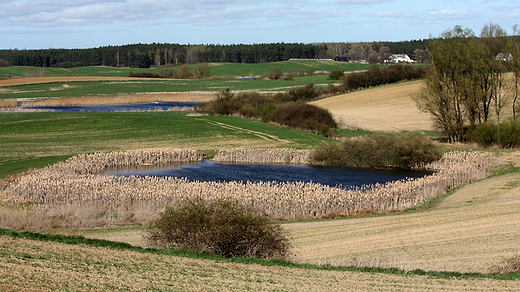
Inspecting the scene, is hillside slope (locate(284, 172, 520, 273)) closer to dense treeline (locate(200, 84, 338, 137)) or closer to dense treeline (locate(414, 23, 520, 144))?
dense treeline (locate(414, 23, 520, 144))

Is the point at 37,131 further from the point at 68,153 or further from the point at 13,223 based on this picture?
the point at 13,223

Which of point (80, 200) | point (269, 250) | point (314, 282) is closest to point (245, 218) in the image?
point (269, 250)

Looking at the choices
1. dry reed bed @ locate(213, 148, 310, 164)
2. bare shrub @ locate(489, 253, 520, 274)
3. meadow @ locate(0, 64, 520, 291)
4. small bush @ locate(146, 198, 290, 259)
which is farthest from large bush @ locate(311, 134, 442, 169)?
small bush @ locate(146, 198, 290, 259)

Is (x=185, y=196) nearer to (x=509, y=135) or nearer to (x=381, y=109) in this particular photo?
(x=509, y=135)

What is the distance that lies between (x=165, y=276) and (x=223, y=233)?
2.78 m

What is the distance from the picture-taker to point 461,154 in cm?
3375

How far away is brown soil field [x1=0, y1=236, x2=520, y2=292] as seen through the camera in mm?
10492

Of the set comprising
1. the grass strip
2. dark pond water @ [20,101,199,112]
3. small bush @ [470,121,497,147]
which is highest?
dark pond water @ [20,101,199,112]

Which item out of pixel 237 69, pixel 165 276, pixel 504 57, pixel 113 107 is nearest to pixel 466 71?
pixel 504 57

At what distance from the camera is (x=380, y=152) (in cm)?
3494

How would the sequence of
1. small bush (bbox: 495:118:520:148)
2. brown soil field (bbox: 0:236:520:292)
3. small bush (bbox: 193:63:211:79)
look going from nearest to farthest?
brown soil field (bbox: 0:236:520:292)
small bush (bbox: 495:118:520:148)
small bush (bbox: 193:63:211:79)

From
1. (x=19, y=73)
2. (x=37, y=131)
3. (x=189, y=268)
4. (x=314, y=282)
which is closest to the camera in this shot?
(x=314, y=282)

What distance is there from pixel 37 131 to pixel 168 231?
110 ft

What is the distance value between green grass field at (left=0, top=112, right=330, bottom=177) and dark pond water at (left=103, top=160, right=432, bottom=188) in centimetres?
532
